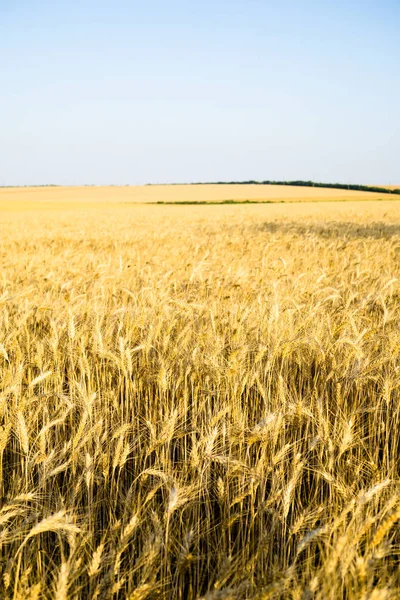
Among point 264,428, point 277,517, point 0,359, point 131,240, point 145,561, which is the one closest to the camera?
point 145,561

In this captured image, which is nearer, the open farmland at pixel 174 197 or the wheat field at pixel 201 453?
the wheat field at pixel 201 453

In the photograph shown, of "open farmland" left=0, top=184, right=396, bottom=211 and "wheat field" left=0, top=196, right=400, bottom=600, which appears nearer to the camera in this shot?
"wheat field" left=0, top=196, right=400, bottom=600

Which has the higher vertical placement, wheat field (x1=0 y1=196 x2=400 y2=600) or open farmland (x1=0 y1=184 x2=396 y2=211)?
open farmland (x1=0 y1=184 x2=396 y2=211)

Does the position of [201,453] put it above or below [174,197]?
below

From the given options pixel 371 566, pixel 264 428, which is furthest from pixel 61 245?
pixel 371 566

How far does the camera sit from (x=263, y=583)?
112 centimetres

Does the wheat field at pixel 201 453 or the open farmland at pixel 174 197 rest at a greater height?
the open farmland at pixel 174 197

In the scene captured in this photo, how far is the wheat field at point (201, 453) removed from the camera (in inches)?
44.1

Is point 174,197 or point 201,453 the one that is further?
point 174,197

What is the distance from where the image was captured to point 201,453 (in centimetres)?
148

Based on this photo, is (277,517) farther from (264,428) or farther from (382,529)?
(382,529)

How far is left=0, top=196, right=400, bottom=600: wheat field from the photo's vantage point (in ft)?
3.68

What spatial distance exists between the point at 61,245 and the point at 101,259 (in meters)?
2.94

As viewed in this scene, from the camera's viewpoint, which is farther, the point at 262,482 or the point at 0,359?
the point at 0,359
